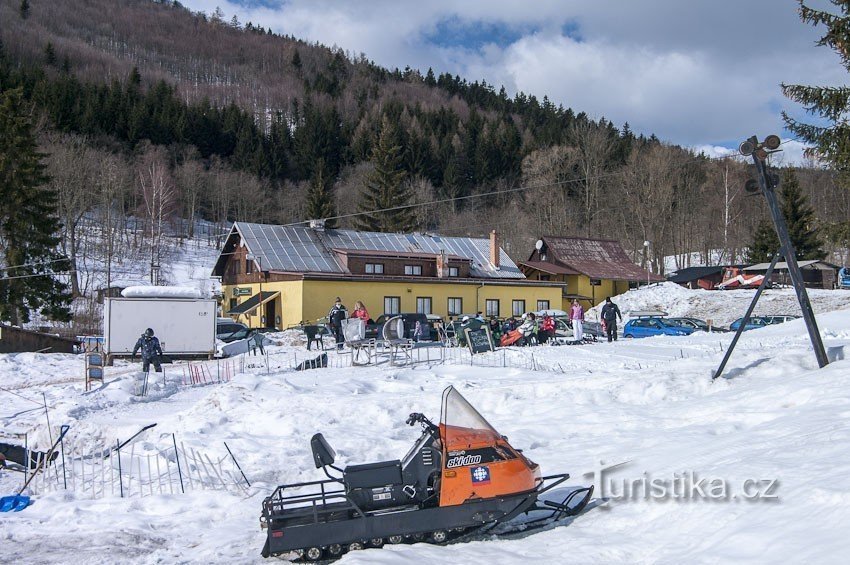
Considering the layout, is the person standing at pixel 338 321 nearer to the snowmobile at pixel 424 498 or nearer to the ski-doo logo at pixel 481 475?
the snowmobile at pixel 424 498

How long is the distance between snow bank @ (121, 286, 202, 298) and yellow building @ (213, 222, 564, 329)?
1034 cm

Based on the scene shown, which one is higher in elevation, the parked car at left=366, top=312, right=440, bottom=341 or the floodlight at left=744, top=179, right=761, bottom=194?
the floodlight at left=744, top=179, right=761, bottom=194

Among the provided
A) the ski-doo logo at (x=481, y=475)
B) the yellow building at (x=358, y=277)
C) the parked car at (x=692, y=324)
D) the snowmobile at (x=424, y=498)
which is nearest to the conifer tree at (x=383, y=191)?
the yellow building at (x=358, y=277)

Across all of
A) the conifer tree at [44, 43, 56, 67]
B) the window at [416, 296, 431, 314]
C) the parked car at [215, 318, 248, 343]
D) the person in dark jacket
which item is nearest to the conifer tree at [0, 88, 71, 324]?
the parked car at [215, 318, 248, 343]

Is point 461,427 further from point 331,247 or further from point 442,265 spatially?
point 331,247

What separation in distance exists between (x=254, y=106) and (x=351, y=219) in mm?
61752

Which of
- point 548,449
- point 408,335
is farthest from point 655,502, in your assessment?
point 408,335

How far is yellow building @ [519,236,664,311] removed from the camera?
187ft

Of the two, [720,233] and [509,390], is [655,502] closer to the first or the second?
[509,390]

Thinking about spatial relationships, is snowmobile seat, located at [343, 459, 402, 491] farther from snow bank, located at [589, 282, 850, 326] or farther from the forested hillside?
snow bank, located at [589, 282, 850, 326]

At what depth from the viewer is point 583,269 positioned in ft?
187

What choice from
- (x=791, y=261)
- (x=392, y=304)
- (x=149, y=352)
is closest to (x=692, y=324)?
(x=392, y=304)

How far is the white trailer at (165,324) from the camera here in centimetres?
2842

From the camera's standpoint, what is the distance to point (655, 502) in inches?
325
